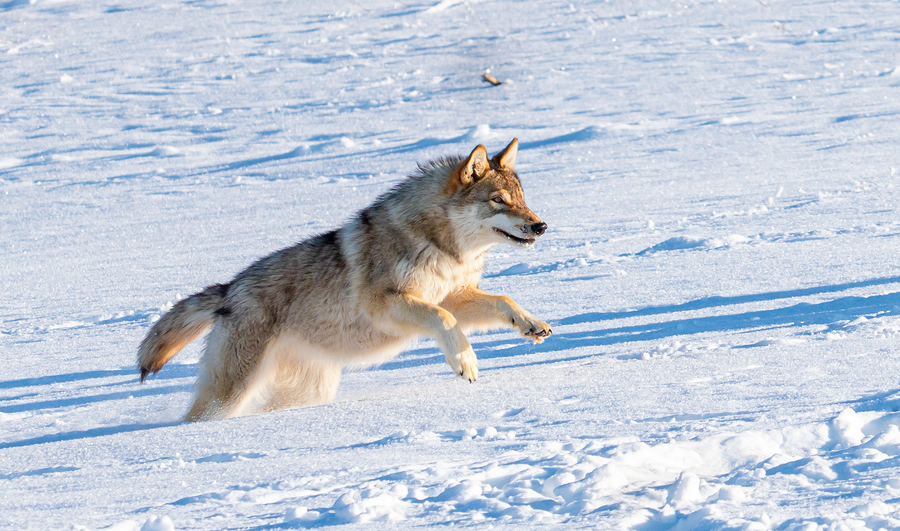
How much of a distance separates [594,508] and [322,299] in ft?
9.11

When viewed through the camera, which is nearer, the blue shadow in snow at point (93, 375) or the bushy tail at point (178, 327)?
the bushy tail at point (178, 327)

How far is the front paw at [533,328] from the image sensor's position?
4757mm

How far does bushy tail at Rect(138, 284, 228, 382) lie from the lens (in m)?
4.98

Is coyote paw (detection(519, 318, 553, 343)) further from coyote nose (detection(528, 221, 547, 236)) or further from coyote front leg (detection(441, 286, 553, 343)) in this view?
coyote nose (detection(528, 221, 547, 236))

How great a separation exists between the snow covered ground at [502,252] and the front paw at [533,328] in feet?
0.77

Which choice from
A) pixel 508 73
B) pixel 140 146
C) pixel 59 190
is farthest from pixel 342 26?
pixel 59 190

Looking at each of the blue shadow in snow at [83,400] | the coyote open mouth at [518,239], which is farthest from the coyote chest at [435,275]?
the blue shadow in snow at [83,400]

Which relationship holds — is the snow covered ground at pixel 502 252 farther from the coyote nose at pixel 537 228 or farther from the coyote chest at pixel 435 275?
the coyote nose at pixel 537 228

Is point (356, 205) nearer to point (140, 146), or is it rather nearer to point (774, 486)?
point (140, 146)

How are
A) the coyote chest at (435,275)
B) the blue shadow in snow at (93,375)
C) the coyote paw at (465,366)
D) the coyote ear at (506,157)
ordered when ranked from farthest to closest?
the blue shadow in snow at (93,375) < the coyote ear at (506,157) < the coyote chest at (435,275) < the coyote paw at (465,366)

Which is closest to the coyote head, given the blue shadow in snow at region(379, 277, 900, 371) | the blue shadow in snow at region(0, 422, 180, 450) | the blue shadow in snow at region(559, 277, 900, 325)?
Result: the blue shadow in snow at region(379, 277, 900, 371)

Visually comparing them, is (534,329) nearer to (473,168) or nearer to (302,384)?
(473,168)

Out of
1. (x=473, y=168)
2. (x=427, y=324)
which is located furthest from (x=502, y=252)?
(x=427, y=324)

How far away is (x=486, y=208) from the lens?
4.91 meters
